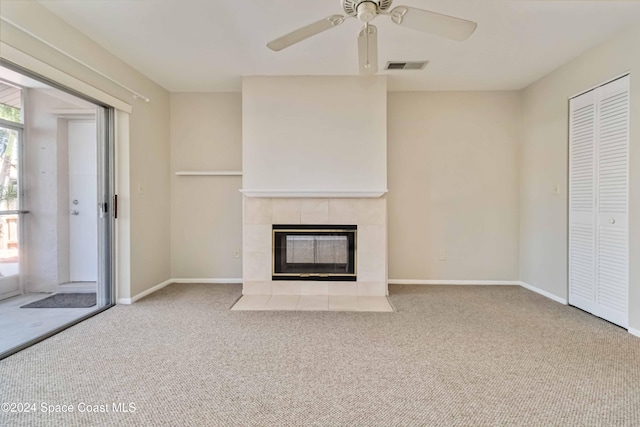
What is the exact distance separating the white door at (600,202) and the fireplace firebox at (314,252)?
2.30m

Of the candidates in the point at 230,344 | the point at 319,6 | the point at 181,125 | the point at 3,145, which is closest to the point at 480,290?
the point at 230,344

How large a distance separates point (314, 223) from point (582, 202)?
277cm

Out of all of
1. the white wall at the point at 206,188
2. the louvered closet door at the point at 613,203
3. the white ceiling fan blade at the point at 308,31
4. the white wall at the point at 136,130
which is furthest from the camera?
the white wall at the point at 206,188

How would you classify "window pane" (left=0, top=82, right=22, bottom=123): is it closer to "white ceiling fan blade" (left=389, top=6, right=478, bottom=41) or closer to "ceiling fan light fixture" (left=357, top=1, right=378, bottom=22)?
"ceiling fan light fixture" (left=357, top=1, right=378, bottom=22)

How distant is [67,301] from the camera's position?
3.27 meters

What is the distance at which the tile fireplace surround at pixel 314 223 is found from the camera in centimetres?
369

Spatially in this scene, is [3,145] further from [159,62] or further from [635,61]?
[635,61]

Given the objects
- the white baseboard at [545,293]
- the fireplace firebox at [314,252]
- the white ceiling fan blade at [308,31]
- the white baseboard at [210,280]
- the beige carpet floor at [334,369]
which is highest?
the white ceiling fan blade at [308,31]

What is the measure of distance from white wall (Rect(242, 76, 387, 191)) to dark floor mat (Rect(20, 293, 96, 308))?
207cm

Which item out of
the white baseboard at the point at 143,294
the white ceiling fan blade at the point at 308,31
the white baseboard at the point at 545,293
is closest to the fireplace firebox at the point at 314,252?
the white baseboard at the point at 143,294

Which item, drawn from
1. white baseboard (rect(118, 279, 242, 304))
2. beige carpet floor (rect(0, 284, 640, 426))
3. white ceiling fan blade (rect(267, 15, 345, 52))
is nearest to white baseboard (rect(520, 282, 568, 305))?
beige carpet floor (rect(0, 284, 640, 426))

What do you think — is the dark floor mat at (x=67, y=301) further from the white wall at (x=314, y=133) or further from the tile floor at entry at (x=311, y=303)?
the white wall at (x=314, y=133)

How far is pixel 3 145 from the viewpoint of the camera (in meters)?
3.04

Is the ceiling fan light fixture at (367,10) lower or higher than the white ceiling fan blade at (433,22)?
higher
